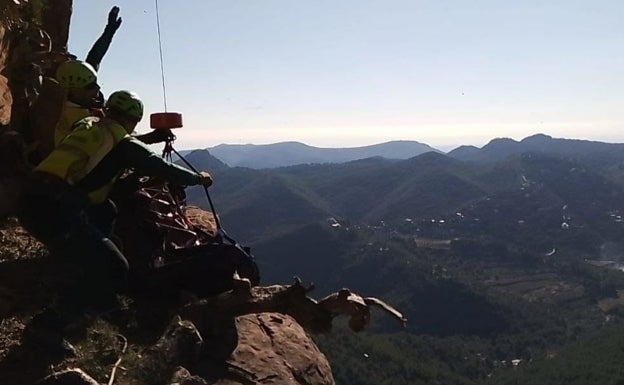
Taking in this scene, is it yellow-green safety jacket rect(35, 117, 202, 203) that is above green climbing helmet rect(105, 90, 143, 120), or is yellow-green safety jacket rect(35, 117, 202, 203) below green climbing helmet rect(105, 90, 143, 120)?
below

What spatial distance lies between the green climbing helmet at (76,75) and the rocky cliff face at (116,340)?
1.29 metres

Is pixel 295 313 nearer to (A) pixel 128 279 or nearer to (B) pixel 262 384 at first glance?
(B) pixel 262 384

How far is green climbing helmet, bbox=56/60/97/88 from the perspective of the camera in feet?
28.6

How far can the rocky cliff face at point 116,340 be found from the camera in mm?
6555

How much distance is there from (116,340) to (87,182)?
1.90 m

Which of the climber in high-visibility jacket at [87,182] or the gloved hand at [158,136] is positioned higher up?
the gloved hand at [158,136]

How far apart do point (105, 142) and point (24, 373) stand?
8.55 ft

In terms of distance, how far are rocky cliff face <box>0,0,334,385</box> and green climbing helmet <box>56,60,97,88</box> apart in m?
1.29

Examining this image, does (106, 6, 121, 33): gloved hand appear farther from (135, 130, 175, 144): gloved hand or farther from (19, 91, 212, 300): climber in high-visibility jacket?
(19, 91, 212, 300): climber in high-visibility jacket

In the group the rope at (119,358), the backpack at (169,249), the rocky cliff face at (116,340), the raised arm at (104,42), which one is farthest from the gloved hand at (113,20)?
the rope at (119,358)

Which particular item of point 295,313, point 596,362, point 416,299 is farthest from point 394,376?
point 295,313

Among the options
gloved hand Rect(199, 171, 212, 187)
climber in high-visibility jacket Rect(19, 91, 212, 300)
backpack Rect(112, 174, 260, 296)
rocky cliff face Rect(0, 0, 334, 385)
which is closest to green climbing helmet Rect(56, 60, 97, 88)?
rocky cliff face Rect(0, 0, 334, 385)

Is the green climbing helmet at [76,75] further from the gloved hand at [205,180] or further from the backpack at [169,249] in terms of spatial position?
the gloved hand at [205,180]

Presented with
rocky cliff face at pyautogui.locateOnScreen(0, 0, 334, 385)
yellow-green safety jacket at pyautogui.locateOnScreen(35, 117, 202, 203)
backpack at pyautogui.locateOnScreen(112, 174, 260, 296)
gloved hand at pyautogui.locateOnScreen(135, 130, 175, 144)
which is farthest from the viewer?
gloved hand at pyautogui.locateOnScreen(135, 130, 175, 144)
